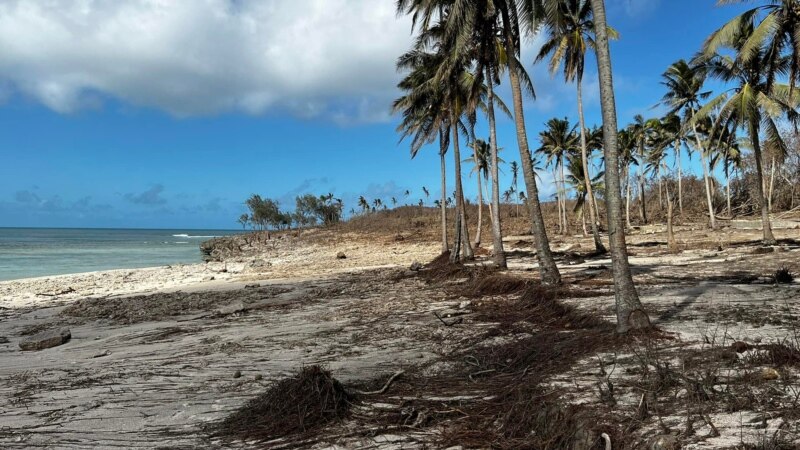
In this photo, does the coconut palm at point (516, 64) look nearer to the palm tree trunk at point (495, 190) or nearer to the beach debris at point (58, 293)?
the palm tree trunk at point (495, 190)

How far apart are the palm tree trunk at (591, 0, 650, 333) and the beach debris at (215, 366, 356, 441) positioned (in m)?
3.92

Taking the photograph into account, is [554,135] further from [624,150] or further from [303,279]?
[303,279]

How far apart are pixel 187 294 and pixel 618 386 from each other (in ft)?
53.0

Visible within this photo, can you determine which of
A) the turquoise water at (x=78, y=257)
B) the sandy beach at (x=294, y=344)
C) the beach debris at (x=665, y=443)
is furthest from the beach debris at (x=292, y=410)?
Result: the turquoise water at (x=78, y=257)

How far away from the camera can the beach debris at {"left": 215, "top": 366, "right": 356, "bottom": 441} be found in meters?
4.77

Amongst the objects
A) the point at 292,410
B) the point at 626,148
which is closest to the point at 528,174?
the point at 292,410

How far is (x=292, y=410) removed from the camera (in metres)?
5.01

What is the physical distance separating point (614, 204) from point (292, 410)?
197 inches

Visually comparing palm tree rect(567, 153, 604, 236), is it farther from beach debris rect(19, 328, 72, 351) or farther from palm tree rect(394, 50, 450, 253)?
beach debris rect(19, 328, 72, 351)

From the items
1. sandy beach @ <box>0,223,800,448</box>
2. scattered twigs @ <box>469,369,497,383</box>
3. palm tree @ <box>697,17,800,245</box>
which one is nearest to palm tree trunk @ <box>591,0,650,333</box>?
sandy beach @ <box>0,223,800,448</box>

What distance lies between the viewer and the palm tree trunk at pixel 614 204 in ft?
21.9

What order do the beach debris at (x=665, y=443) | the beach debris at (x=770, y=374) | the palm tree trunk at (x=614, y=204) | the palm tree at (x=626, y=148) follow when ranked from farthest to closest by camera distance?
the palm tree at (x=626, y=148) < the palm tree trunk at (x=614, y=204) < the beach debris at (x=770, y=374) < the beach debris at (x=665, y=443)

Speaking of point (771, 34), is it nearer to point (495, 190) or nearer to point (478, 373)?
point (495, 190)

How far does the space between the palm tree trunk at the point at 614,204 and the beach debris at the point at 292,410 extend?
392 centimetres
